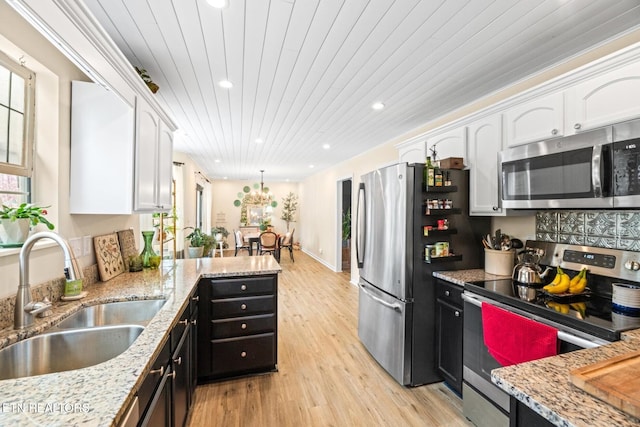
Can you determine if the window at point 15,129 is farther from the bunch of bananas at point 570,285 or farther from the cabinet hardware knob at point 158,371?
the bunch of bananas at point 570,285

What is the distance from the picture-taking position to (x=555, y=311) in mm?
1460

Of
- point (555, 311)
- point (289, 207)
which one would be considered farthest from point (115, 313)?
Answer: point (289, 207)

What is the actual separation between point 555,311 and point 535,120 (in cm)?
125

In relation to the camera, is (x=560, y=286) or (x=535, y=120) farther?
(x=535, y=120)

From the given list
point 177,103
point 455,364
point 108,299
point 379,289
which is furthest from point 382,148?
point 108,299

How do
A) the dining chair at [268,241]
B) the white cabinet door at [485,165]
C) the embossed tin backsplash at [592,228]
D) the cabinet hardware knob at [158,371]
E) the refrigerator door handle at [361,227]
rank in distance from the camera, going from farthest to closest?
Result: the dining chair at [268,241], the refrigerator door handle at [361,227], the white cabinet door at [485,165], the embossed tin backsplash at [592,228], the cabinet hardware knob at [158,371]

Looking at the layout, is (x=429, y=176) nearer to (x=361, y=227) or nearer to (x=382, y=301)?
(x=361, y=227)

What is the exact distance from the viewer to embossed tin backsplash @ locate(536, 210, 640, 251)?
1.65 meters

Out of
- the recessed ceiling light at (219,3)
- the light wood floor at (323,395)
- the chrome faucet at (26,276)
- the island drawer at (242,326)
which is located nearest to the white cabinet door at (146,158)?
the chrome faucet at (26,276)

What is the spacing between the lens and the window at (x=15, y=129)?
130 cm

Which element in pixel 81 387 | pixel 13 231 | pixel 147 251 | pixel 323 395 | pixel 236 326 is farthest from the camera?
pixel 147 251

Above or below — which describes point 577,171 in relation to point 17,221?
above

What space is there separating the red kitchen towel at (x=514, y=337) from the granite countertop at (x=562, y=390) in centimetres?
36

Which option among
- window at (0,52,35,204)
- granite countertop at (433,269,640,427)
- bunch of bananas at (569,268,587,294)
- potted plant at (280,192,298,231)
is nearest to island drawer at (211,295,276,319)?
window at (0,52,35,204)
